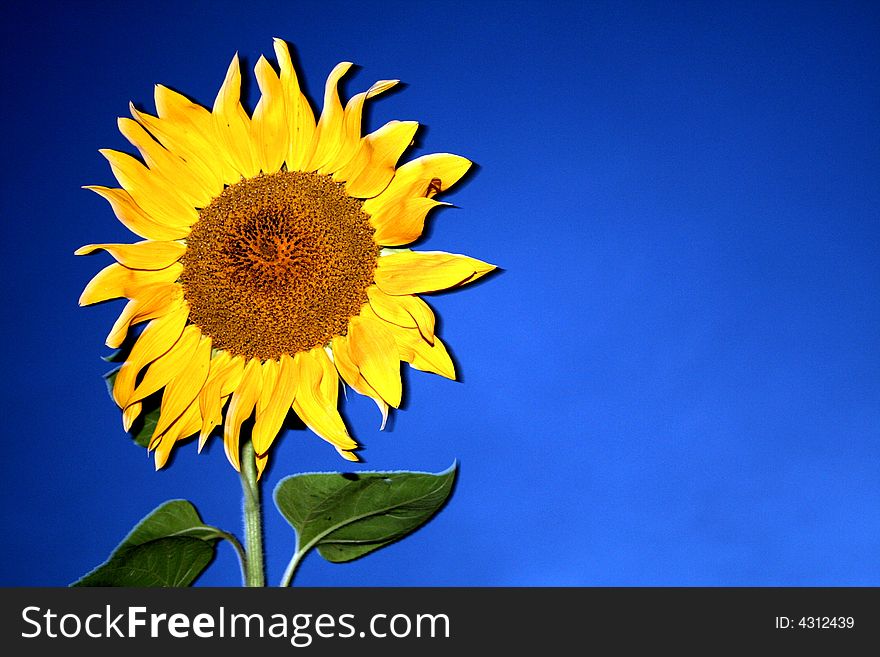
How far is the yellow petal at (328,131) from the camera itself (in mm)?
821

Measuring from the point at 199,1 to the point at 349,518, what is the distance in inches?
26.4

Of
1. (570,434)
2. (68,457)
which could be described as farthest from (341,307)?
(68,457)

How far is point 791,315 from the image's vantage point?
33.5 inches

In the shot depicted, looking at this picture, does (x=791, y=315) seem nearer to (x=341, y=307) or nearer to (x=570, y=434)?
(x=570, y=434)

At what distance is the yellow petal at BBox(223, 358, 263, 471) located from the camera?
0.84m

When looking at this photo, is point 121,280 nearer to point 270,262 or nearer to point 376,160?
point 270,262

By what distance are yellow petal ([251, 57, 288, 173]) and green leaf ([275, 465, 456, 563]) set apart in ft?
1.19

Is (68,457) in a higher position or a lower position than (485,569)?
higher

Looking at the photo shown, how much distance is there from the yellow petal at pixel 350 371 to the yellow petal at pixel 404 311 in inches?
2.1

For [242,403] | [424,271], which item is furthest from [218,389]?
[424,271]

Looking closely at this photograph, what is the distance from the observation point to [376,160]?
82cm
